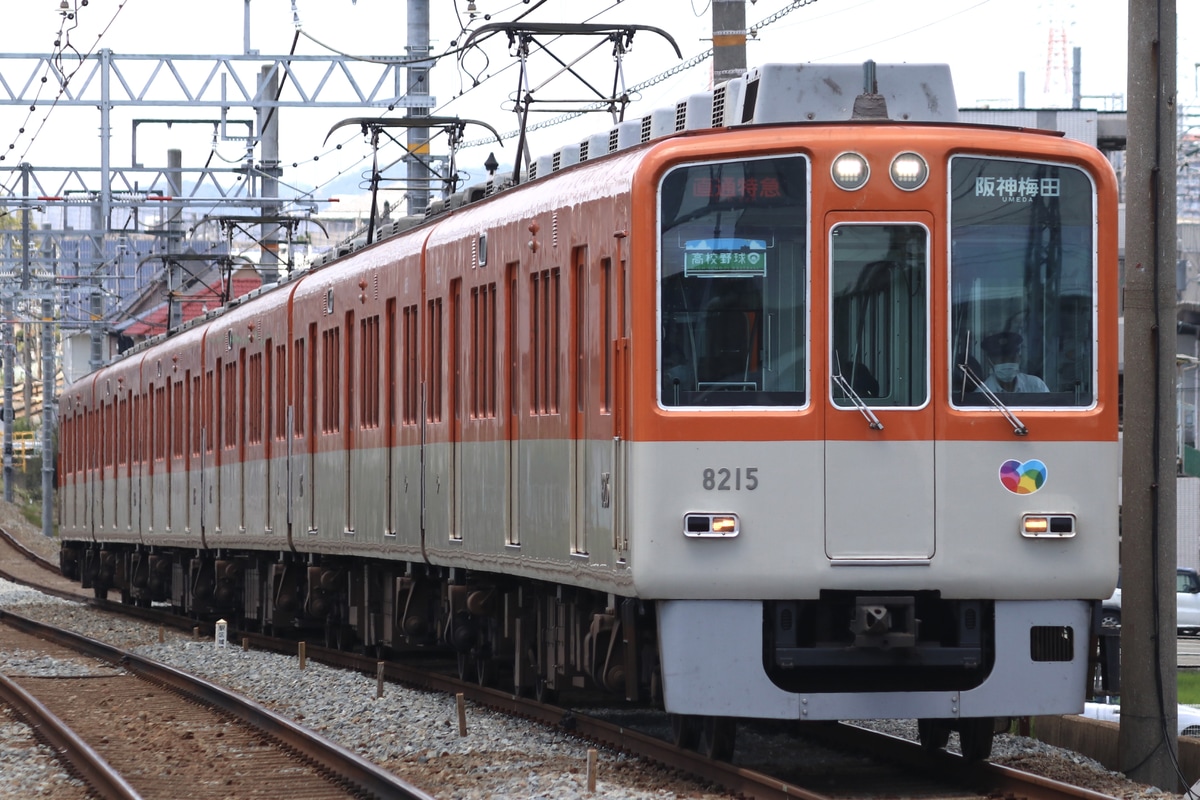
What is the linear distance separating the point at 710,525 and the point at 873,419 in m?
0.83

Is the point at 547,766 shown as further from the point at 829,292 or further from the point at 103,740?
the point at 103,740

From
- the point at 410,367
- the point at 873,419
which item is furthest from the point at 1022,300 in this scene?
the point at 410,367

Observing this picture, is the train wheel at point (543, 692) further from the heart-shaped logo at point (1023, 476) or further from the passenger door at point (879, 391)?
the heart-shaped logo at point (1023, 476)

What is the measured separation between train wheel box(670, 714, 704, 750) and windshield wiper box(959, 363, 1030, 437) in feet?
6.85

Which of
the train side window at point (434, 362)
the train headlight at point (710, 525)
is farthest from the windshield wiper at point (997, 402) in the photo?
the train side window at point (434, 362)

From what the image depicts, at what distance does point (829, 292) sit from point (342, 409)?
25.8ft

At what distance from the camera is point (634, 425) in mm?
9133

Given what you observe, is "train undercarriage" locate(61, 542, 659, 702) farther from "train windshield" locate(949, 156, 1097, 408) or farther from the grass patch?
the grass patch

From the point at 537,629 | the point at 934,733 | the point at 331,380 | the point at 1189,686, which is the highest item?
the point at 331,380

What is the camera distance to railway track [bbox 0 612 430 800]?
1017cm

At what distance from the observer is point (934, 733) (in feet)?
32.6

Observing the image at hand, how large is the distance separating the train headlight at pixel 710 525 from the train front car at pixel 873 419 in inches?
0.4

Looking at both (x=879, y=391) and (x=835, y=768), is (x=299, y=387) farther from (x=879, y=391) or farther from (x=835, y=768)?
(x=879, y=391)

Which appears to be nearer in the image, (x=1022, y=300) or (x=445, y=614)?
(x=1022, y=300)
